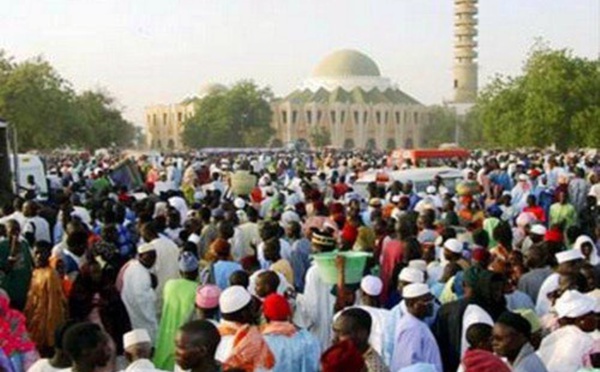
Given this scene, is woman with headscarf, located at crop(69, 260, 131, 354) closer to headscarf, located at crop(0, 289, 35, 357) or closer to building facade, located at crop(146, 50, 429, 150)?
headscarf, located at crop(0, 289, 35, 357)

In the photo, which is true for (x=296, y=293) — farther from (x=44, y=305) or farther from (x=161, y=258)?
(x=44, y=305)

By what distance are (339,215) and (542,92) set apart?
2815 centimetres

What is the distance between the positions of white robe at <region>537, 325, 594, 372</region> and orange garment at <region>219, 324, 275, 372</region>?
146 centimetres

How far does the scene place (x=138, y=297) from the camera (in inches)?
284

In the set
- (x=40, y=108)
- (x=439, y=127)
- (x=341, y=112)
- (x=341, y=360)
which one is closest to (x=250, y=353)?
(x=341, y=360)

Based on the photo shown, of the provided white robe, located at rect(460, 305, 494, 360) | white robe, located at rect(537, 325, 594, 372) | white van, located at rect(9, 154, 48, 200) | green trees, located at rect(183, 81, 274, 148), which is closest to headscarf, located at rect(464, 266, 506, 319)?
white robe, located at rect(460, 305, 494, 360)

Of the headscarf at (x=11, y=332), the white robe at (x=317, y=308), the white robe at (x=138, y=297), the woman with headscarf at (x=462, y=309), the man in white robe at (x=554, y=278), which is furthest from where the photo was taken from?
the white robe at (x=138, y=297)

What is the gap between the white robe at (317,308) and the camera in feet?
22.6

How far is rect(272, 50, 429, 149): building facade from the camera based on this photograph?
11269cm

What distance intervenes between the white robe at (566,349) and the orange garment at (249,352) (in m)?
1.46

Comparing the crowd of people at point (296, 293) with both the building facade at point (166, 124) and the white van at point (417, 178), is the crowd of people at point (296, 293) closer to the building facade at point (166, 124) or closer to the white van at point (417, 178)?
the white van at point (417, 178)

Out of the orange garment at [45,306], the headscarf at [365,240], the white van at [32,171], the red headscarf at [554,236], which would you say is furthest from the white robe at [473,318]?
the white van at [32,171]

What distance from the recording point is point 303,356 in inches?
211

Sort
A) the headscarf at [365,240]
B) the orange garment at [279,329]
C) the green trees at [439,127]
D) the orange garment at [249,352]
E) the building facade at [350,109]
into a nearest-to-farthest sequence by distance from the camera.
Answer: the orange garment at [249,352] → the orange garment at [279,329] → the headscarf at [365,240] → the green trees at [439,127] → the building facade at [350,109]
